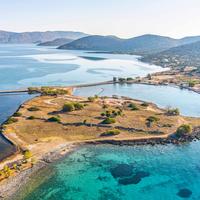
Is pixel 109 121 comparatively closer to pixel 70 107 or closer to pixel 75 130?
pixel 75 130

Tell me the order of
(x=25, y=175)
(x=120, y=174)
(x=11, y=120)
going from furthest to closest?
(x=11, y=120) → (x=120, y=174) → (x=25, y=175)

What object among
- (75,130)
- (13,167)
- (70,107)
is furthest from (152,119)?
(13,167)

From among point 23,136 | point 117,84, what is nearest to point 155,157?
point 23,136

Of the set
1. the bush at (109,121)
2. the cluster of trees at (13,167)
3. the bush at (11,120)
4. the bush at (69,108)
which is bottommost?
the cluster of trees at (13,167)

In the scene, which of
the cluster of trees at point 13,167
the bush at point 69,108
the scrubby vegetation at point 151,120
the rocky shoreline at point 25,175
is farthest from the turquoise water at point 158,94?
→ the cluster of trees at point 13,167

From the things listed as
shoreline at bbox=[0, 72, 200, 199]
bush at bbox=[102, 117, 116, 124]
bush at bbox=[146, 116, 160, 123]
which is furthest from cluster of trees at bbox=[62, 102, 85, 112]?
shoreline at bbox=[0, 72, 200, 199]

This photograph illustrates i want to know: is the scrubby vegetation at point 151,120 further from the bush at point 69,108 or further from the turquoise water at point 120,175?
the bush at point 69,108
